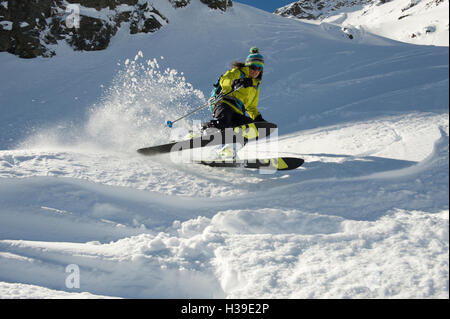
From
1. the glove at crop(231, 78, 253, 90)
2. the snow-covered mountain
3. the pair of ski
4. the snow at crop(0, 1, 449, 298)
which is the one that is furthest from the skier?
the snow-covered mountain

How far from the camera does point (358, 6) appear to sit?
3078 inches

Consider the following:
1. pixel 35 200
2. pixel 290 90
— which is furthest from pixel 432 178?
pixel 290 90

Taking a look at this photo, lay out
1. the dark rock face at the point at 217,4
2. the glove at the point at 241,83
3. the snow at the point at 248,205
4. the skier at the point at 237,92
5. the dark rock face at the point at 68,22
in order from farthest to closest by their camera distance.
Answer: the dark rock face at the point at 217,4 → the dark rock face at the point at 68,22 → the skier at the point at 237,92 → the glove at the point at 241,83 → the snow at the point at 248,205

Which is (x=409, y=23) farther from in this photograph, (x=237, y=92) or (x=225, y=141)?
(x=225, y=141)

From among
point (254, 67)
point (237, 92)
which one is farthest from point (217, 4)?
point (237, 92)

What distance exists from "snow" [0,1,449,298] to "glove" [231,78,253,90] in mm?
1217

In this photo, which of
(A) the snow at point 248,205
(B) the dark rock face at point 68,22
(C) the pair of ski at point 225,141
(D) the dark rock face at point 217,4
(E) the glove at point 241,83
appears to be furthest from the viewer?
(D) the dark rock face at point 217,4

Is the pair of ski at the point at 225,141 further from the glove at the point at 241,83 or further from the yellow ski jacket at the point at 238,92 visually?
the glove at the point at 241,83

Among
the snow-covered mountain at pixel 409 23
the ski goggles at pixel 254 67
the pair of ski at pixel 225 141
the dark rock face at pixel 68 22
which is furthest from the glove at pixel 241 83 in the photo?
the snow-covered mountain at pixel 409 23

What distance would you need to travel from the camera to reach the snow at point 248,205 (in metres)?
2.02

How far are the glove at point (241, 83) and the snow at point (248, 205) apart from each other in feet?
3.99

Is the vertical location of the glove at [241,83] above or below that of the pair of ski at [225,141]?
above
